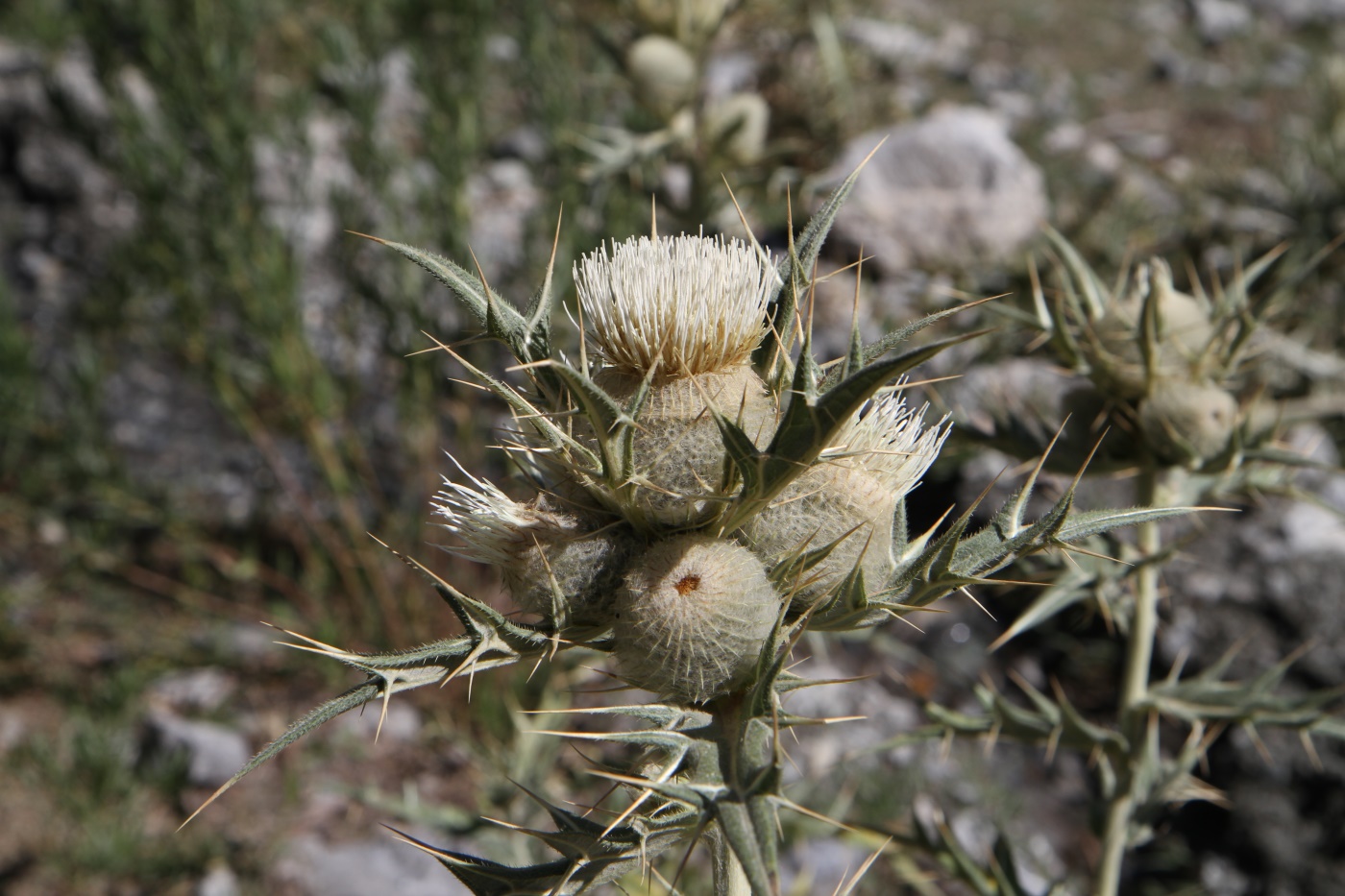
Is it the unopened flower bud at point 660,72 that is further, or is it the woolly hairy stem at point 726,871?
the unopened flower bud at point 660,72

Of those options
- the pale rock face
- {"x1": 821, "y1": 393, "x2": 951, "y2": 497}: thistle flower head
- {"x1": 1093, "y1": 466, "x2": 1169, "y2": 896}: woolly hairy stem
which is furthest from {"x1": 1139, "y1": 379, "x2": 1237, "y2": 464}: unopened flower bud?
the pale rock face

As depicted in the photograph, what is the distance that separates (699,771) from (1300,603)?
374 cm

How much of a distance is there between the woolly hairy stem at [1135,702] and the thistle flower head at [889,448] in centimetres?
86

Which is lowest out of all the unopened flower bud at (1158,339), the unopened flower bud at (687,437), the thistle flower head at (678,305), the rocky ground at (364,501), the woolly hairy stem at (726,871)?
the rocky ground at (364,501)

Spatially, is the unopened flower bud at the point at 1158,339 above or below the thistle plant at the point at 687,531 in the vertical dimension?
below

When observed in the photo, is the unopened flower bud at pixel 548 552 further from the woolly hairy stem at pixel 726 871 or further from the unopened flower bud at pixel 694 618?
the woolly hairy stem at pixel 726 871

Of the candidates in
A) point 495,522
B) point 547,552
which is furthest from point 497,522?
point 547,552

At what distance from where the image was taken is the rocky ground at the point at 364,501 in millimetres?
3797

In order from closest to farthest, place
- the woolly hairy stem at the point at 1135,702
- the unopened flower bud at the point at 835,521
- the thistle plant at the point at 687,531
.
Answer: the thistle plant at the point at 687,531 < the unopened flower bud at the point at 835,521 < the woolly hairy stem at the point at 1135,702

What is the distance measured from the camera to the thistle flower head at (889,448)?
1.43m

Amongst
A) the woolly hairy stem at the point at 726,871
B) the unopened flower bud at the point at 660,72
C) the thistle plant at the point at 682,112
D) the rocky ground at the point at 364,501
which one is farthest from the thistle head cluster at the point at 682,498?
the unopened flower bud at the point at 660,72

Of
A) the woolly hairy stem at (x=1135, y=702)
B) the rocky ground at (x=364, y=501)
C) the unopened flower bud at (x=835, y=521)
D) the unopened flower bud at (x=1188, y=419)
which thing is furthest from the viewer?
the rocky ground at (x=364, y=501)

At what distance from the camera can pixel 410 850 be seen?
391 cm

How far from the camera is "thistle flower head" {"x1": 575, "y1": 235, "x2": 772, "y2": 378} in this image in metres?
1.37
